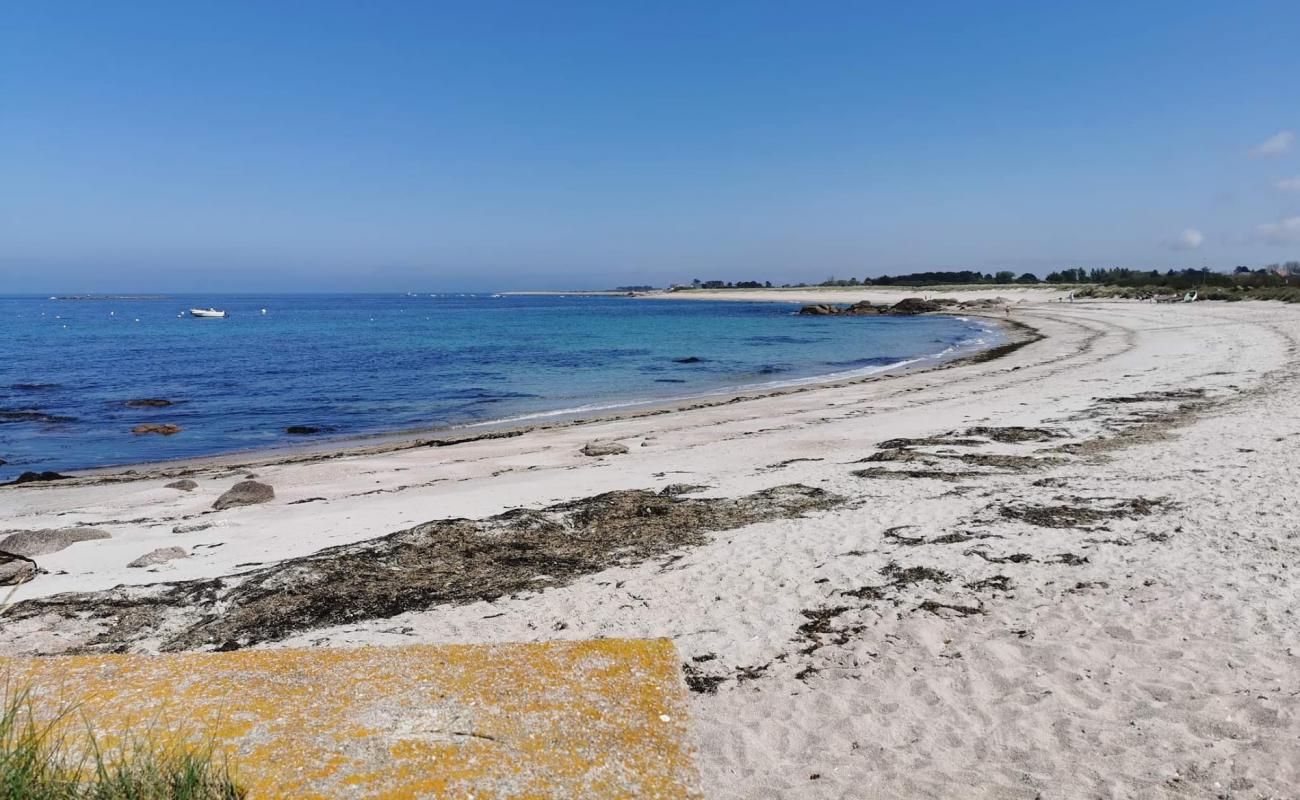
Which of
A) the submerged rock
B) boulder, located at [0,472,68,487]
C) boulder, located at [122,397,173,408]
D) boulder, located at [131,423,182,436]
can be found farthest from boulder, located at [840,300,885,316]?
boulder, located at [0,472,68,487]

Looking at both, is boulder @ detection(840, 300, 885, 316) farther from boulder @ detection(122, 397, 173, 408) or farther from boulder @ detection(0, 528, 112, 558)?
boulder @ detection(0, 528, 112, 558)

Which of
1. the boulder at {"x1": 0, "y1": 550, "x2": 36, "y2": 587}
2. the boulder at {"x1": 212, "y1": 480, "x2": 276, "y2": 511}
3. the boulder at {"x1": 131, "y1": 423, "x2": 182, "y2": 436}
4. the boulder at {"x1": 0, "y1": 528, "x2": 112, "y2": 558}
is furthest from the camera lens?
the boulder at {"x1": 131, "y1": 423, "x2": 182, "y2": 436}

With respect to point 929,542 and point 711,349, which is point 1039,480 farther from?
point 711,349

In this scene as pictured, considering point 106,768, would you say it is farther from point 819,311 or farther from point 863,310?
point 863,310

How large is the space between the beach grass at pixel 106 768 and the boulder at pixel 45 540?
6.97m

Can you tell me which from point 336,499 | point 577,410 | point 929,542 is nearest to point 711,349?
point 577,410

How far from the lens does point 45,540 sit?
770 centimetres

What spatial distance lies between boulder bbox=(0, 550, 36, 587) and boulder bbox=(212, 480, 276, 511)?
3049 mm

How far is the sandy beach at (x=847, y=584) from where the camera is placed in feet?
11.9

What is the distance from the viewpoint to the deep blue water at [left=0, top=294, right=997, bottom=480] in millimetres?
18750

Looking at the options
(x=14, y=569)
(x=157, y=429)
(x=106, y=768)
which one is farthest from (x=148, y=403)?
(x=106, y=768)

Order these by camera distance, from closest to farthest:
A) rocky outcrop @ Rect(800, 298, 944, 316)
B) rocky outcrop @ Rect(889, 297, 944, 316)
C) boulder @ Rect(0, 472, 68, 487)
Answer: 1. boulder @ Rect(0, 472, 68, 487)
2. rocky outcrop @ Rect(889, 297, 944, 316)
3. rocky outcrop @ Rect(800, 298, 944, 316)

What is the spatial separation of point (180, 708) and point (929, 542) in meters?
5.83

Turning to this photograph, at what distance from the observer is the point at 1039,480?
8.64 m
